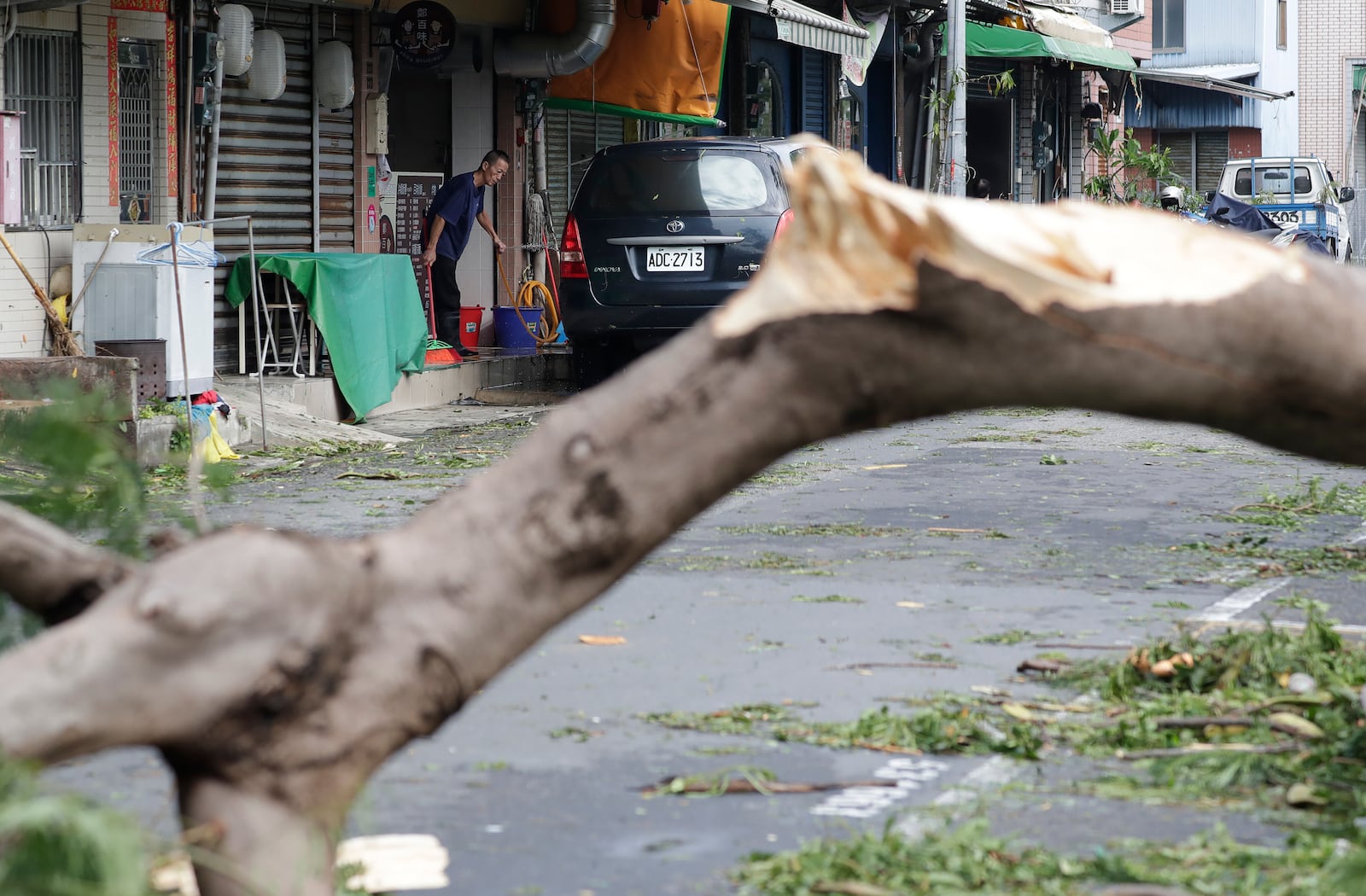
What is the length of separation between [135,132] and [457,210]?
13.4 feet

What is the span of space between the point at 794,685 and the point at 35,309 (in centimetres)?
795

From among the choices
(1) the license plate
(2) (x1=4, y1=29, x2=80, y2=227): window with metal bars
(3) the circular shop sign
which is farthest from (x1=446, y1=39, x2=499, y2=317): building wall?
(2) (x1=4, y1=29, x2=80, y2=227): window with metal bars

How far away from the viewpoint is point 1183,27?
5019 centimetres

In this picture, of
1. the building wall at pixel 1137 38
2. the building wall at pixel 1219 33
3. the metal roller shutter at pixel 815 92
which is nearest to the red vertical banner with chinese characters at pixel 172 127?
the metal roller shutter at pixel 815 92

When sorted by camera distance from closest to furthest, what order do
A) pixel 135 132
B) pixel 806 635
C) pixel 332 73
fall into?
pixel 806 635 < pixel 135 132 < pixel 332 73

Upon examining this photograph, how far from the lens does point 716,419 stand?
3158mm

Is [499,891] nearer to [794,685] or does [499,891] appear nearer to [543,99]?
[794,685]

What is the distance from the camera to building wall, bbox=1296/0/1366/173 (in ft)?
166

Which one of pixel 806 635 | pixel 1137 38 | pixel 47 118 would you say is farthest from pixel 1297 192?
pixel 806 635

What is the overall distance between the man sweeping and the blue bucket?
589 millimetres

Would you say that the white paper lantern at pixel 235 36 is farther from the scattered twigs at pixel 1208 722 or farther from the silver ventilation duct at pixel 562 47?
the scattered twigs at pixel 1208 722

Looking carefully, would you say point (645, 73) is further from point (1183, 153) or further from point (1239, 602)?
point (1183, 153)

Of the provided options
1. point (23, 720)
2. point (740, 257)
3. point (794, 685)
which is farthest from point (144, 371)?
point (23, 720)

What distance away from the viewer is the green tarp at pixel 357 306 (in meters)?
14.1
